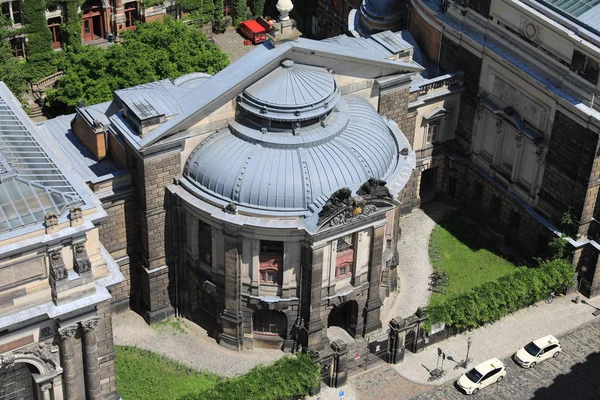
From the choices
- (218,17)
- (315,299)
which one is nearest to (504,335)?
(315,299)

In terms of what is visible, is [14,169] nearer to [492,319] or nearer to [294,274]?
[294,274]

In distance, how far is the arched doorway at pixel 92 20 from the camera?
439 feet

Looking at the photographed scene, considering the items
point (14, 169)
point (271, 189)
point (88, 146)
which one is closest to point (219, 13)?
point (88, 146)

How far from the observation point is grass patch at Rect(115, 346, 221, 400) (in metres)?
90.4

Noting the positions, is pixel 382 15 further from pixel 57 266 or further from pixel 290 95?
pixel 57 266

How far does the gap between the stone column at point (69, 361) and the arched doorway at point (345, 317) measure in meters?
26.7

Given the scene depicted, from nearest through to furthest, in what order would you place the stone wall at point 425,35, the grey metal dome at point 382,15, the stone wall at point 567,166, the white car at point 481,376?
the white car at point 481,376 → the stone wall at point 567,166 → the stone wall at point 425,35 → the grey metal dome at point 382,15

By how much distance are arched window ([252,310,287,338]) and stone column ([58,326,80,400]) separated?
20060 millimetres

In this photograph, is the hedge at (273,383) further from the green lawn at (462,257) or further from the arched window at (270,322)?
the green lawn at (462,257)

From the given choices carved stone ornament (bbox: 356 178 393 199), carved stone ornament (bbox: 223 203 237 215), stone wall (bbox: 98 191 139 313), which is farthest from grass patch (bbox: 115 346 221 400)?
carved stone ornament (bbox: 356 178 393 199)

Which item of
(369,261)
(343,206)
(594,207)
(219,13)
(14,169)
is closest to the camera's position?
(14,169)

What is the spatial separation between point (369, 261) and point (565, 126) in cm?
2223

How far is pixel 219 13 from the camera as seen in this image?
468ft

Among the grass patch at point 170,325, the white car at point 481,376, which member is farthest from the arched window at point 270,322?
the white car at point 481,376
